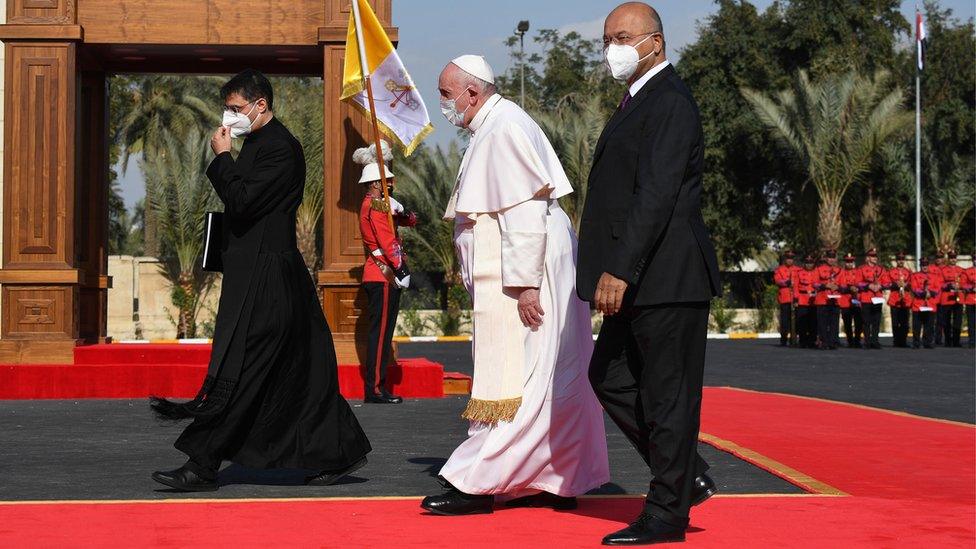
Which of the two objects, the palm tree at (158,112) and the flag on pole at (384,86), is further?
the palm tree at (158,112)

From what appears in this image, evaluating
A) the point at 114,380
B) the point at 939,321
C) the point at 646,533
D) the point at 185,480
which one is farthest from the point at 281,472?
the point at 939,321

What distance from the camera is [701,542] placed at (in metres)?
5.25

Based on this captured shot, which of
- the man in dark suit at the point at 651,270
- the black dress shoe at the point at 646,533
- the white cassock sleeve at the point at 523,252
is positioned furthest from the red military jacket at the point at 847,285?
the black dress shoe at the point at 646,533

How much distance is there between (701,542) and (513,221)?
154 cm

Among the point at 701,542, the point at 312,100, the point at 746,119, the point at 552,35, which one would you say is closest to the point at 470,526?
the point at 701,542

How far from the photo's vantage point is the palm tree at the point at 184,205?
2916cm

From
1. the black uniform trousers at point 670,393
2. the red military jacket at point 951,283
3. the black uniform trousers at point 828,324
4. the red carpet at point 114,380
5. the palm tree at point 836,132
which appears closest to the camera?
the black uniform trousers at point 670,393

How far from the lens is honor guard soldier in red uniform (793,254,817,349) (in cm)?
2648

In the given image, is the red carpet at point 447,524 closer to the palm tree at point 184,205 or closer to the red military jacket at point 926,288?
the red military jacket at point 926,288

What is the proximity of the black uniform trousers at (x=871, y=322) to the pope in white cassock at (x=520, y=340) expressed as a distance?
2140 cm

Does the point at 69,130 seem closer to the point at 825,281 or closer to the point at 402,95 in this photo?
the point at 402,95

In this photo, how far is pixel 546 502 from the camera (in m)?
6.16

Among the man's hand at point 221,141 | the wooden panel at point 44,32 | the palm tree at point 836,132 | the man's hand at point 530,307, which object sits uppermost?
the palm tree at point 836,132

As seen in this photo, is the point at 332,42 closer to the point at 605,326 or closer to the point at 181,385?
the point at 181,385
